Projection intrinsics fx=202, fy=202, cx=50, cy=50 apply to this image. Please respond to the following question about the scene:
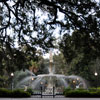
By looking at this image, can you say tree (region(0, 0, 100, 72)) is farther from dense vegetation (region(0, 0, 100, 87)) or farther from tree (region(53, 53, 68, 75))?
tree (region(53, 53, 68, 75))

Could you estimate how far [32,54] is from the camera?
42.1 feet

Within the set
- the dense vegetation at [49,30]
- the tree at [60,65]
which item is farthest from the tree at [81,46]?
the tree at [60,65]

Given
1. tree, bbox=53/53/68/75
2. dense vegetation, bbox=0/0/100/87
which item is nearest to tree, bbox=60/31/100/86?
dense vegetation, bbox=0/0/100/87

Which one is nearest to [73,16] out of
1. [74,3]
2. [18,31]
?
[74,3]

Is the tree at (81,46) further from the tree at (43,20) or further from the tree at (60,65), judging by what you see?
the tree at (60,65)

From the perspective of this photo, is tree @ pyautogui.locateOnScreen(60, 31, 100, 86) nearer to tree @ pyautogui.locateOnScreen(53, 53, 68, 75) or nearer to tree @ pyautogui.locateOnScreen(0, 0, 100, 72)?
tree @ pyautogui.locateOnScreen(0, 0, 100, 72)

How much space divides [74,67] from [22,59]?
93.9ft

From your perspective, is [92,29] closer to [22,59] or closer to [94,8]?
[94,8]

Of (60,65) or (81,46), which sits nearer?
(81,46)

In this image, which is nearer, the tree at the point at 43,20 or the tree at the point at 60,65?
the tree at the point at 43,20

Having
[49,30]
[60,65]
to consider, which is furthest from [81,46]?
[60,65]

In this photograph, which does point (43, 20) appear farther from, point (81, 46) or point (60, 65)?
point (60, 65)

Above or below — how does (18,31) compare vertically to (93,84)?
above

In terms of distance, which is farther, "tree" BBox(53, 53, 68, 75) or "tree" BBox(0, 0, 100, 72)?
"tree" BBox(53, 53, 68, 75)
